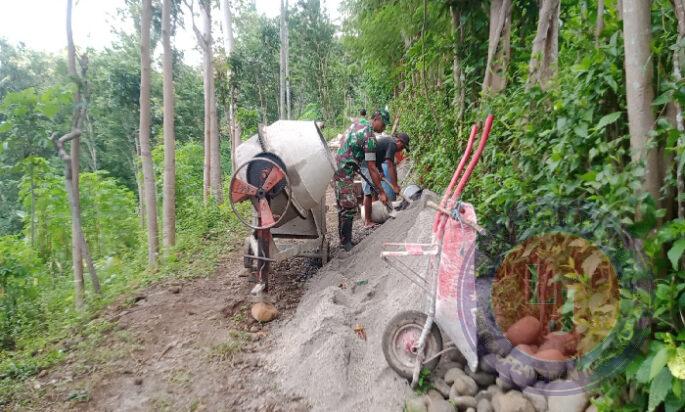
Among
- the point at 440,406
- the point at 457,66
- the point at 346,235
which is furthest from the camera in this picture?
the point at 346,235

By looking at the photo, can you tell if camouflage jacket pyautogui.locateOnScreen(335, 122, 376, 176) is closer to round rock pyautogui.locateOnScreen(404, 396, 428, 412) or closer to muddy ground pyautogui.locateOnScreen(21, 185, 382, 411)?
muddy ground pyautogui.locateOnScreen(21, 185, 382, 411)

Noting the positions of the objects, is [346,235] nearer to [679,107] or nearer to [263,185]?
[263,185]

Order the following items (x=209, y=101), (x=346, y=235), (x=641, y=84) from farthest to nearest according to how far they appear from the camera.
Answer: (x=209, y=101), (x=346, y=235), (x=641, y=84)

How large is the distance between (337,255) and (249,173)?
1.88m

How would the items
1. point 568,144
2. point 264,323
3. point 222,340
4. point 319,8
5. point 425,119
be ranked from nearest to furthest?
point 568,144
point 222,340
point 264,323
point 425,119
point 319,8

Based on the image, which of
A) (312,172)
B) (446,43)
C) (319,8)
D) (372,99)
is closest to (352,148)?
(312,172)

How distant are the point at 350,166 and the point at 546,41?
288 centimetres

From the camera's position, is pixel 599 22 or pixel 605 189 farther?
pixel 599 22

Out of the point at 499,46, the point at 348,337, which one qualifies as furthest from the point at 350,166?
the point at 348,337

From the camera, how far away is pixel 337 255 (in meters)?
5.79

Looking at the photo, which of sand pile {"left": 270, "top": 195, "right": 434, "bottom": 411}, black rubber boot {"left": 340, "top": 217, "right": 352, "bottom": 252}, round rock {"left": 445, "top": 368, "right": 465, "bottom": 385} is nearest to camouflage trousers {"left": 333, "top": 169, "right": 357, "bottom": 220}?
black rubber boot {"left": 340, "top": 217, "right": 352, "bottom": 252}

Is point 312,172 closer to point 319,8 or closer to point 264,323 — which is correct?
point 264,323

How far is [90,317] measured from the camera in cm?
480

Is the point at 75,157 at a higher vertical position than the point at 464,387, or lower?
higher
